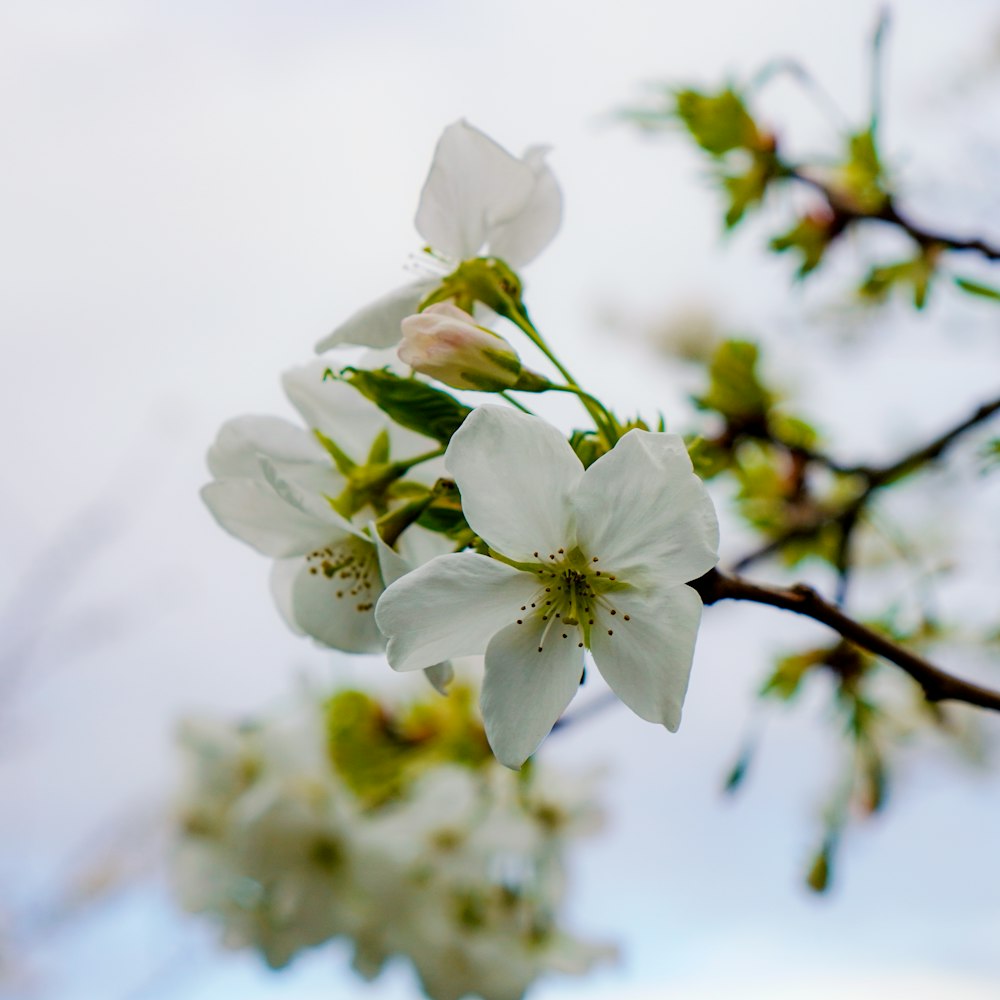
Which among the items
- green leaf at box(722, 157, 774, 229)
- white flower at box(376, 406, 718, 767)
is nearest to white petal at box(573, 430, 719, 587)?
white flower at box(376, 406, 718, 767)

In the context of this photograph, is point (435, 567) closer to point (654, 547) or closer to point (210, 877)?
point (654, 547)

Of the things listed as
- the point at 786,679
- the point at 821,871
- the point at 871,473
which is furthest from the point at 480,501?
the point at 871,473

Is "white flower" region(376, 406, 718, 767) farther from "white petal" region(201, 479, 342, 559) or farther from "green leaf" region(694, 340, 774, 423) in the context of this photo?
"green leaf" region(694, 340, 774, 423)

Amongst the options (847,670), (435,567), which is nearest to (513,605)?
(435,567)

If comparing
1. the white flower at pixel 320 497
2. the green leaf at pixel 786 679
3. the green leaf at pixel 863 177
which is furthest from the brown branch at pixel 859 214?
the white flower at pixel 320 497

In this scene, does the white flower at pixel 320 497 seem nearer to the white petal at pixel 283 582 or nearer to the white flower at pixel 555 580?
the white petal at pixel 283 582

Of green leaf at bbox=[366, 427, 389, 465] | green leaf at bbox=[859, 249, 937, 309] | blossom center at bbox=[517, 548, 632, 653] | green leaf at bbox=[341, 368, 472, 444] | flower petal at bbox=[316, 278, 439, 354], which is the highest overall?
flower petal at bbox=[316, 278, 439, 354]

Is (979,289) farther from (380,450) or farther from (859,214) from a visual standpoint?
(380,450)
